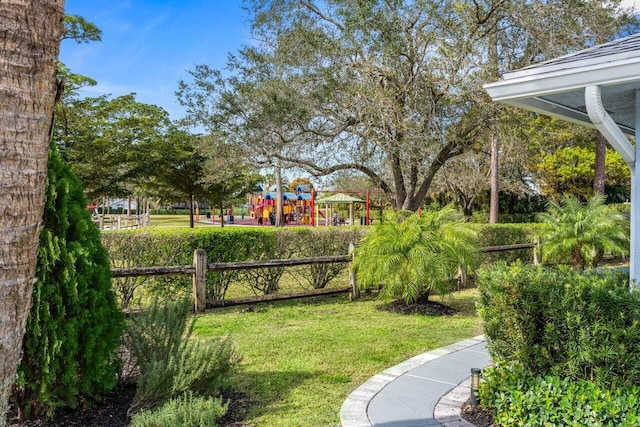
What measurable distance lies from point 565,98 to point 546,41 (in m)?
7.43

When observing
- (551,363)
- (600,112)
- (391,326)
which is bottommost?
(391,326)

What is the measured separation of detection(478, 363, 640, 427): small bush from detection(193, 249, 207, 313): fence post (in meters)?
5.17

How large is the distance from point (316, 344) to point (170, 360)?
2465 mm

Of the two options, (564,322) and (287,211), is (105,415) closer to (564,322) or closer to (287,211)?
(564,322)

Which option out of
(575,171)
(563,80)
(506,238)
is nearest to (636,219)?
(563,80)

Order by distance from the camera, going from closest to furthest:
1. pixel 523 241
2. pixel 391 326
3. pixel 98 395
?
pixel 98 395, pixel 391 326, pixel 523 241

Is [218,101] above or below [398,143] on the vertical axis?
above

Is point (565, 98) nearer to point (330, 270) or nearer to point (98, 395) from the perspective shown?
point (98, 395)

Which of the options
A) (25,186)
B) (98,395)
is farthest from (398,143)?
(25,186)

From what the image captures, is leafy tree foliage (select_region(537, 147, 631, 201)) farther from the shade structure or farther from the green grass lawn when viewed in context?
the shade structure

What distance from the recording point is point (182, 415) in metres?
3.50

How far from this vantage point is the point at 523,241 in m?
14.4

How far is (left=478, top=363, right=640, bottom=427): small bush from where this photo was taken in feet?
9.86

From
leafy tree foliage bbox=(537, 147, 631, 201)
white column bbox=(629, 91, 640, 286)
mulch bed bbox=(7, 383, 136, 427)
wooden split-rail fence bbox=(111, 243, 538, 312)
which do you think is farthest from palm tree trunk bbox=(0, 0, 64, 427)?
leafy tree foliage bbox=(537, 147, 631, 201)
